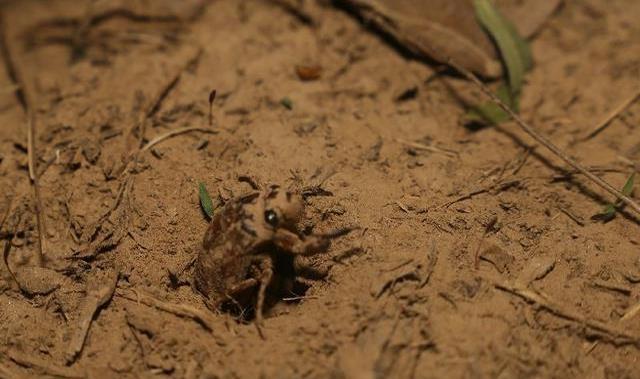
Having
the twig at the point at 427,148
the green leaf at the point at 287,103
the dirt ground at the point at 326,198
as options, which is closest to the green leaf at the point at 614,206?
the dirt ground at the point at 326,198

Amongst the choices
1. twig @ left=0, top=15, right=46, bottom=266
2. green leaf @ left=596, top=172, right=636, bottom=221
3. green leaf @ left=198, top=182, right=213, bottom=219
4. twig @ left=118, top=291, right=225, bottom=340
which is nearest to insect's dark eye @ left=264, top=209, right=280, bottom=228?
green leaf @ left=198, top=182, right=213, bottom=219

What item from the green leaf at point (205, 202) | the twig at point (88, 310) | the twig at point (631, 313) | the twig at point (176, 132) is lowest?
the twig at point (88, 310)

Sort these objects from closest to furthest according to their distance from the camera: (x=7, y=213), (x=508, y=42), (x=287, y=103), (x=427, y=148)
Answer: (x=7, y=213) → (x=427, y=148) → (x=287, y=103) → (x=508, y=42)

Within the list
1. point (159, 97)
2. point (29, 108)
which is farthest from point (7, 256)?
point (159, 97)

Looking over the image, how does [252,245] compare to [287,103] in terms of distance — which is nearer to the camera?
[252,245]

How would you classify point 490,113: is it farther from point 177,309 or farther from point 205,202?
point 177,309

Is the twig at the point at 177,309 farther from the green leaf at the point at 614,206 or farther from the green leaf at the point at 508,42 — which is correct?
the green leaf at the point at 508,42
